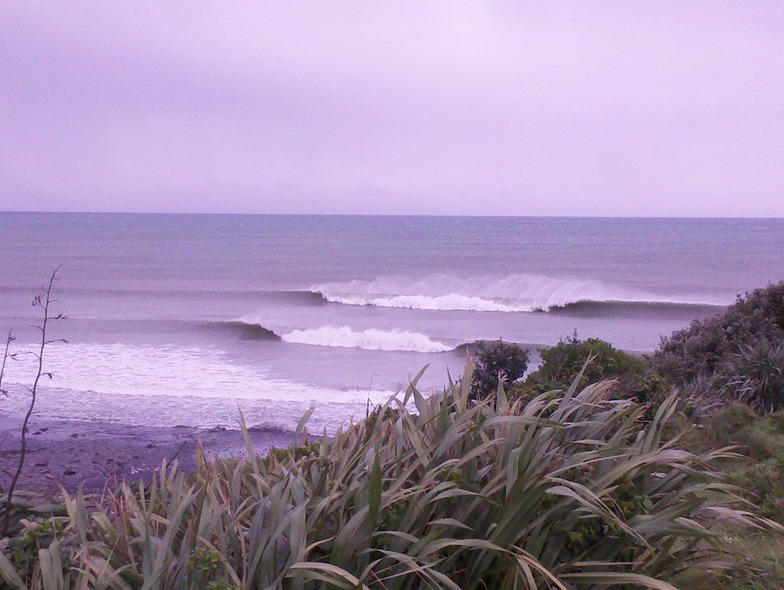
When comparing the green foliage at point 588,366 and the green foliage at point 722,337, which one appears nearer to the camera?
the green foliage at point 588,366

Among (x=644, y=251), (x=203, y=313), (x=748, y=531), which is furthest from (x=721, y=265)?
(x=748, y=531)

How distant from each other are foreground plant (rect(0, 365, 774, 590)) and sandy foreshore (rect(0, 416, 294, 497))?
6.68 metres

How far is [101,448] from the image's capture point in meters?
12.0

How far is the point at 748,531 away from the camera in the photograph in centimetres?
466

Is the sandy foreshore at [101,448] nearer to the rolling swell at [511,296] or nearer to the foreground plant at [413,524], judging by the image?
the foreground plant at [413,524]

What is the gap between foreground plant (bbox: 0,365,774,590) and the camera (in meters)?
2.80

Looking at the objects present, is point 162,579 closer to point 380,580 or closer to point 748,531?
point 380,580

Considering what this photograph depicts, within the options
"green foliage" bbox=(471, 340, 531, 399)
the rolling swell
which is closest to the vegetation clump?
"green foliage" bbox=(471, 340, 531, 399)

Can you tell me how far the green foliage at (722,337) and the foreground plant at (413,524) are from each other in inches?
253

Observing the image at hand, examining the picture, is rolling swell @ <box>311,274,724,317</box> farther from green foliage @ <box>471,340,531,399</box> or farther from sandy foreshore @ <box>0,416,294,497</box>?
green foliage @ <box>471,340,531,399</box>

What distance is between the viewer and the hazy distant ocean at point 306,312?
16844mm

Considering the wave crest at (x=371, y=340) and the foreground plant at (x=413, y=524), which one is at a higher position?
the foreground plant at (x=413, y=524)

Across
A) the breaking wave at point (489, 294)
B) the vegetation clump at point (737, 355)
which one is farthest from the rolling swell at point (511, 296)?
the vegetation clump at point (737, 355)

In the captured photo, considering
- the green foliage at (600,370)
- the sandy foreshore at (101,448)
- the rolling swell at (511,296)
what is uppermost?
the green foliage at (600,370)
